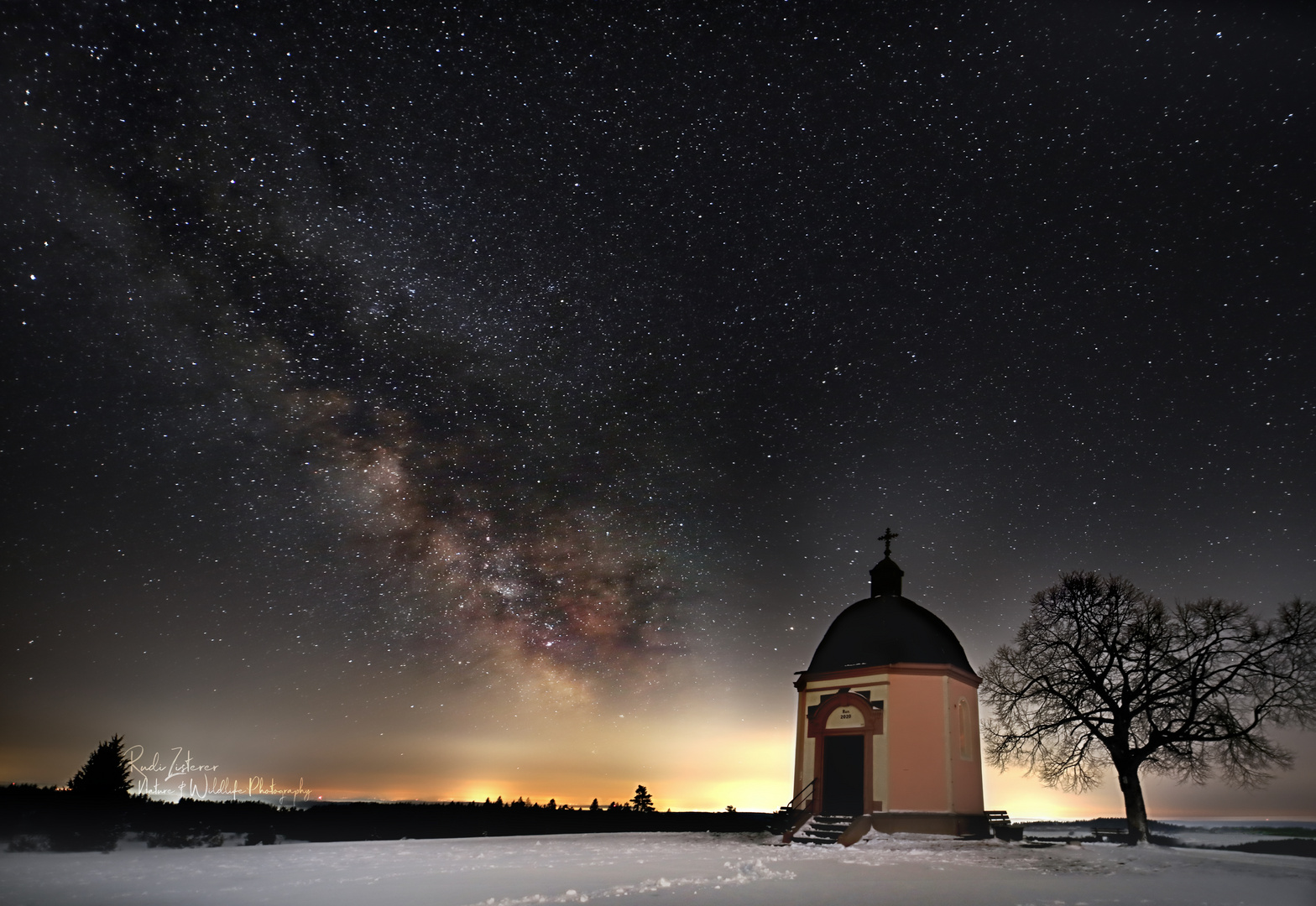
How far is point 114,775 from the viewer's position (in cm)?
3744

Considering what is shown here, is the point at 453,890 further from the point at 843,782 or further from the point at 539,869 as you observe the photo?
the point at 843,782

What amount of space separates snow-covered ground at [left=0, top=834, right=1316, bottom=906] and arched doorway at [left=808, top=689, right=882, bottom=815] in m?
3.90

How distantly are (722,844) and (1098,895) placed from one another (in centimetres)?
1489

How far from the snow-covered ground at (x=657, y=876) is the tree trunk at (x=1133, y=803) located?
11.0 ft

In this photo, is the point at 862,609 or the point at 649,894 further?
the point at 862,609

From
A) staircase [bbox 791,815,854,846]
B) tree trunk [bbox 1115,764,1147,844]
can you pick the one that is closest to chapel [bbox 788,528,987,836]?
staircase [bbox 791,815,854,846]

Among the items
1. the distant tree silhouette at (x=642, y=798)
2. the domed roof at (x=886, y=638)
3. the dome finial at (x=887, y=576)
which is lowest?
the distant tree silhouette at (x=642, y=798)

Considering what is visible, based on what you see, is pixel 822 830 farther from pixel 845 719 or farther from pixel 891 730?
pixel 891 730

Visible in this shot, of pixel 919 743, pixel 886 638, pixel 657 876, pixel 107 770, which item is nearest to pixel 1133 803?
pixel 919 743

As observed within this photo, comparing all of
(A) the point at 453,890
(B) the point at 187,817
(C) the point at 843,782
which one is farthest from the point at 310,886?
(C) the point at 843,782

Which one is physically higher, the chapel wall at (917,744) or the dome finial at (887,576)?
the dome finial at (887,576)

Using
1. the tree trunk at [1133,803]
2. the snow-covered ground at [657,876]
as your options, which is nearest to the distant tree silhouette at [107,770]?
the snow-covered ground at [657,876]

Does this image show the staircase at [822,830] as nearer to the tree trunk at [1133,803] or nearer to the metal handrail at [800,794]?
the metal handrail at [800,794]

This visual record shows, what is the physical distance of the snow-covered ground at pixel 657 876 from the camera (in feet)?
42.1
